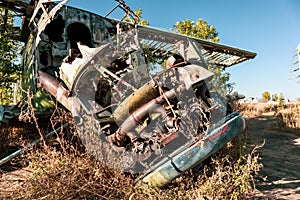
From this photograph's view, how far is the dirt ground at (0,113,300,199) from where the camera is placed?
441cm

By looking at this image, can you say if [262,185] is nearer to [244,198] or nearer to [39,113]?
[244,198]

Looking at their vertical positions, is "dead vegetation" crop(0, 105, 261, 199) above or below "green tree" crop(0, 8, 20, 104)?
below

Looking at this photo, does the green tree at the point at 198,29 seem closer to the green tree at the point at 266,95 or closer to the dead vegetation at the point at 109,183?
the dead vegetation at the point at 109,183

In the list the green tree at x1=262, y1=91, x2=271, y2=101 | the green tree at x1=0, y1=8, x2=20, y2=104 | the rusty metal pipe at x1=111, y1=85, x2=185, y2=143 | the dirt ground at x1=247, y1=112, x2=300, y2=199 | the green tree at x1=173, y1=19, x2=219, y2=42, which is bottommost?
the green tree at x1=262, y1=91, x2=271, y2=101

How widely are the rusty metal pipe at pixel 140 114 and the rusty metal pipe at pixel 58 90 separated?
1119 mm

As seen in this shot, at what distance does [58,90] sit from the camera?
17.7ft


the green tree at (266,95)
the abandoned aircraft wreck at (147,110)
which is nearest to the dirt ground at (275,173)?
the abandoned aircraft wreck at (147,110)

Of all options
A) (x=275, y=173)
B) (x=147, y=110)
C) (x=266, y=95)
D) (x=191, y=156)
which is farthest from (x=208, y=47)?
(x=266, y=95)

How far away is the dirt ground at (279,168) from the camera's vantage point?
15.0 feet

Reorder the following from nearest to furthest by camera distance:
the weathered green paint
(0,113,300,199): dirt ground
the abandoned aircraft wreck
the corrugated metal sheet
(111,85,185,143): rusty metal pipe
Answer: the weathered green paint → the abandoned aircraft wreck → (111,85,185,143): rusty metal pipe → (0,113,300,199): dirt ground → the corrugated metal sheet

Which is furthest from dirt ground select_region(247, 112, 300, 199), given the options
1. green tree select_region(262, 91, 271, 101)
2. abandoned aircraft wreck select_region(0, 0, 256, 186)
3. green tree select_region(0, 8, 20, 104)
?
green tree select_region(262, 91, 271, 101)

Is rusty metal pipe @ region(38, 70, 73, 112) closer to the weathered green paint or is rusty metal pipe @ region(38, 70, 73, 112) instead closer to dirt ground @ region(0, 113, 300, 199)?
dirt ground @ region(0, 113, 300, 199)

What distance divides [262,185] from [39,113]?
5747 millimetres

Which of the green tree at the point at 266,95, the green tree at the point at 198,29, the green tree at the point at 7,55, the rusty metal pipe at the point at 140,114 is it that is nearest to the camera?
the rusty metal pipe at the point at 140,114
